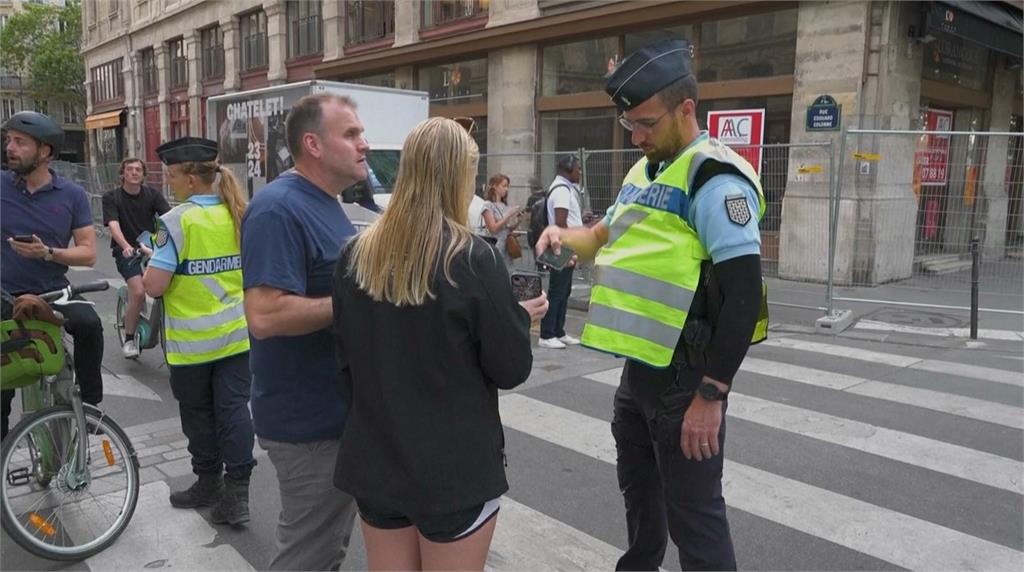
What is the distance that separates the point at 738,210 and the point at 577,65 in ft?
48.2

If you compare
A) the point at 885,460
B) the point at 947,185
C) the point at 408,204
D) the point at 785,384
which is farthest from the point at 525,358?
the point at 947,185

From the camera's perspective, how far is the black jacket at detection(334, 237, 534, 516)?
6.75ft

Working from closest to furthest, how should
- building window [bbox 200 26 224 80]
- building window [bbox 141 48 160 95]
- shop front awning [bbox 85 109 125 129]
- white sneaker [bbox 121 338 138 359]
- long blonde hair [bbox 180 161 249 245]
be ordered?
long blonde hair [bbox 180 161 249 245]
white sneaker [bbox 121 338 138 359]
building window [bbox 200 26 224 80]
building window [bbox 141 48 160 95]
shop front awning [bbox 85 109 125 129]

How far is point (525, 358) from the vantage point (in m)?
2.14

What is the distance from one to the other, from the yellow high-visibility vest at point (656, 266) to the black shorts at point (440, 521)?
2.68 feet

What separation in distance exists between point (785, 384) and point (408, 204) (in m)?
5.38

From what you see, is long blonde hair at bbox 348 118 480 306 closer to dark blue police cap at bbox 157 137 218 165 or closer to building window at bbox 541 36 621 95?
dark blue police cap at bbox 157 137 218 165

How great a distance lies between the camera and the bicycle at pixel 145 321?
5754 mm

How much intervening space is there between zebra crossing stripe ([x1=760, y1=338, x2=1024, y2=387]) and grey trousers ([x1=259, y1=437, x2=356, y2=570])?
6.41 metres

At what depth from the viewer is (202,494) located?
414 centimetres


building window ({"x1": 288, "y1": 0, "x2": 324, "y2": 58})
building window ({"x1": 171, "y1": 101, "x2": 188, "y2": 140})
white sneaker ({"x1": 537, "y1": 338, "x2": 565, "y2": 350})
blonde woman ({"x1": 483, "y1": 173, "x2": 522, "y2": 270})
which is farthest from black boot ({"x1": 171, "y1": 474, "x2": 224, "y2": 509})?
building window ({"x1": 171, "y1": 101, "x2": 188, "y2": 140})

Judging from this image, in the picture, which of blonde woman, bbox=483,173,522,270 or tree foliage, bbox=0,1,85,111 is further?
tree foliage, bbox=0,1,85,111

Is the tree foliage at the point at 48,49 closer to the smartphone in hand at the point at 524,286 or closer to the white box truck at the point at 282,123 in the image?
the white box truck at the point at 282,123

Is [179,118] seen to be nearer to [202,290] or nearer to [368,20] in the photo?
[368,20]
